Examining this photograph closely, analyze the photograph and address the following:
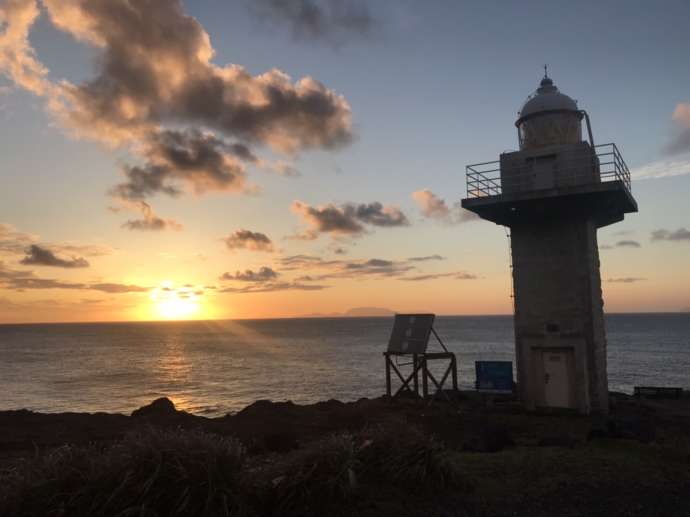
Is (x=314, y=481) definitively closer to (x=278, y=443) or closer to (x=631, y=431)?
(x=278, y=443)

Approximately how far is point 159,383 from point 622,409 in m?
52.1

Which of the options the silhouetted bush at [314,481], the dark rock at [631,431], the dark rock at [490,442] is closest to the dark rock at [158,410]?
the dark rock at [490,442]

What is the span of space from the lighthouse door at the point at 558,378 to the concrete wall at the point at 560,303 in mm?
235

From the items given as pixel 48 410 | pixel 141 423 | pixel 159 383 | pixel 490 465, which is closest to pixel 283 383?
pixel 159 383

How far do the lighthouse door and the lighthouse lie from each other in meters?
0.04

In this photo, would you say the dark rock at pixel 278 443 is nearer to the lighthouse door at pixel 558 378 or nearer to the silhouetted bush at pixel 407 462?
the silhouetted bush at pixel 407 462

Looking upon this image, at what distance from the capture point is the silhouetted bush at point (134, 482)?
6973 millimetres

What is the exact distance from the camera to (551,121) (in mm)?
21062

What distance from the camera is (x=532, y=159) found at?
20969 millimetres

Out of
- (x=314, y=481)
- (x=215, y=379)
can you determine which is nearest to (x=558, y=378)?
(x=314, y=481)

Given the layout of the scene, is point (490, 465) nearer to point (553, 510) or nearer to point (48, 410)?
point (553, 510)

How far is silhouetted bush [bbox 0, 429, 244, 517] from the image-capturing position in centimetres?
697

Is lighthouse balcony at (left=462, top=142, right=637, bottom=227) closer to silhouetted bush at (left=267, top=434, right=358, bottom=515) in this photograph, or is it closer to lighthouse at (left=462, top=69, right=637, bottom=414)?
lighthouse at (left=462, top=69, right=637, bottom=414)

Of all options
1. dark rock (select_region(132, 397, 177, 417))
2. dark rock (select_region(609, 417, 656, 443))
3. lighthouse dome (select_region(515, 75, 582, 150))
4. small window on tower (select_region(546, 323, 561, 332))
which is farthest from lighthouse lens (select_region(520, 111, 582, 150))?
dark rock (select_region(132, 397, 177, 417))
